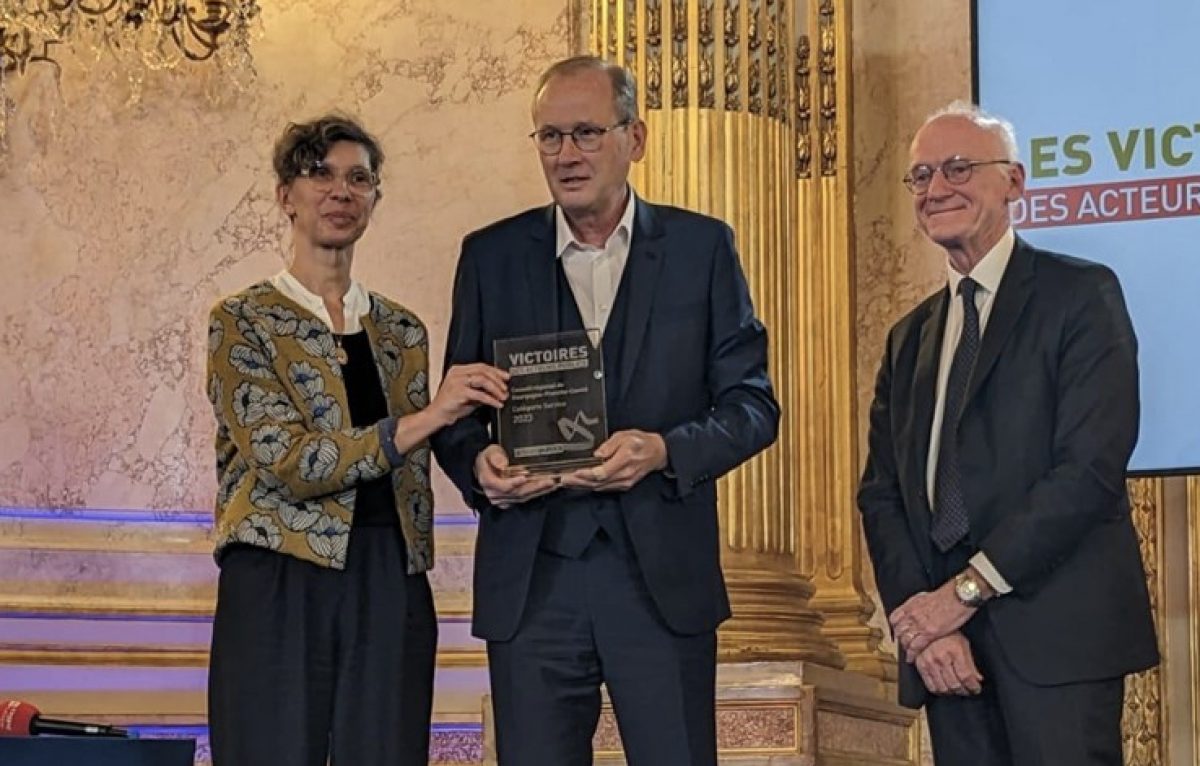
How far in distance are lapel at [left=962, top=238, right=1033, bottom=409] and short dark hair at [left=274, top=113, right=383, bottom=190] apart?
1145 millimetres

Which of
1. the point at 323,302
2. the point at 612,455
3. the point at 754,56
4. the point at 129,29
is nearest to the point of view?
the point at 612,455

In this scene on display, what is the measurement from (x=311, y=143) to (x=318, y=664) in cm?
94

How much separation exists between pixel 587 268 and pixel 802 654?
239 cm

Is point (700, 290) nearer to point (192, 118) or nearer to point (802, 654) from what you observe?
point (802, 654)

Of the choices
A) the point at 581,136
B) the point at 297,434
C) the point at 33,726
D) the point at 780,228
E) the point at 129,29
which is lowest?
the point at 33,726

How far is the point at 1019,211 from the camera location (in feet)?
18.0

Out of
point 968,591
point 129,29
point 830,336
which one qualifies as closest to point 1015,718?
point 968,591

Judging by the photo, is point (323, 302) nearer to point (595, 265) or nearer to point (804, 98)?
point (595, 265)

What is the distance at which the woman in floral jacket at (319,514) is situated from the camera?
3.58 m

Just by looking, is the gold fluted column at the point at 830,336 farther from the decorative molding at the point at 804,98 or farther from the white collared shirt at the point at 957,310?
the white collared shirt at the point at 957,310

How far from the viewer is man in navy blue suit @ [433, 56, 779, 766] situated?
3334mm

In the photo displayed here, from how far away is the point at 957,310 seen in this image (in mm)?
3752

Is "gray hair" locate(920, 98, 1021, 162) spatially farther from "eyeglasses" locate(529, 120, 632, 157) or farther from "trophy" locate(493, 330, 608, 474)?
"trophy" locate(493, 330, 608, 474)

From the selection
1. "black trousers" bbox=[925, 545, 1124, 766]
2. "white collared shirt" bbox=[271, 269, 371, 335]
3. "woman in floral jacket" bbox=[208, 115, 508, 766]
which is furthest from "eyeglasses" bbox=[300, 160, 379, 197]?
"black trousers" bbox=[925, 545, 1124, 766]
